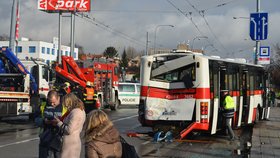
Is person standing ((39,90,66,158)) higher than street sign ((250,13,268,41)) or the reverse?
the reverse

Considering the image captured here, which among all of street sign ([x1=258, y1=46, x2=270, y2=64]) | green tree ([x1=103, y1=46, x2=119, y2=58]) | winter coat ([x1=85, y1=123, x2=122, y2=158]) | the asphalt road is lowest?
the asphalt road

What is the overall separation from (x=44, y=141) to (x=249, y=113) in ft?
39.6

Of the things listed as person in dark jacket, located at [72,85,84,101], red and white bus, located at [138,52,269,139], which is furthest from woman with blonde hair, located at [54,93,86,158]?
person in dark jacket, located at [72,85,84,101]

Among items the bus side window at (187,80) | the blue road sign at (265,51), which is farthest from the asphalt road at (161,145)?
the blue road sign at (265,51)

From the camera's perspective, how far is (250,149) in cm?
1230

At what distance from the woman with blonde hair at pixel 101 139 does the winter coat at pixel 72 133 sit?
989mm

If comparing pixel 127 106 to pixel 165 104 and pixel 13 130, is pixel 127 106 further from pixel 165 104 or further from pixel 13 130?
pixel 165 104

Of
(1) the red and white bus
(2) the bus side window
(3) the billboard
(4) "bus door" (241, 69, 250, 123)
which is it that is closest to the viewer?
(1) the red and white bus

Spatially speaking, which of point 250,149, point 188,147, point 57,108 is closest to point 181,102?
point 188,147

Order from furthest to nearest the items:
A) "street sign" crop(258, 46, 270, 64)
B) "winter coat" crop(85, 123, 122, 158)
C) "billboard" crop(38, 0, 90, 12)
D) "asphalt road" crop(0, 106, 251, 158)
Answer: "billboard" crop(38, 0, 90, 12), "street sign" crop(258, 46, 270, 64), "asphalt road" crop(0, 106, 251, 158), "winter coat" crop(85, 123, 122, 158)

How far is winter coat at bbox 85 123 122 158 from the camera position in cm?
515

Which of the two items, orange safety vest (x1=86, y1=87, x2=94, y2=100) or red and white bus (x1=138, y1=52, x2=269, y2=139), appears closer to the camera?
red and white bus (x1=138, y1=52, x2=269, y2=139)

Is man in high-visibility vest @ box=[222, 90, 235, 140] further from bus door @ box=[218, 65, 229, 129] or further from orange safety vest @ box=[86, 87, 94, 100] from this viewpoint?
orange safety vest @ box=[86, 87, 94, 100]

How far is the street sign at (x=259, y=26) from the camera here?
2412 centimetres
